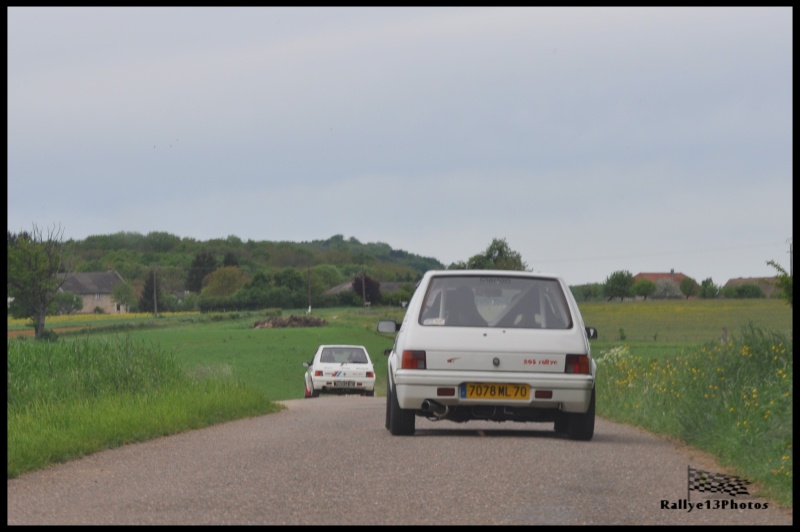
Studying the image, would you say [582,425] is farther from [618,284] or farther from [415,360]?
[618,284]

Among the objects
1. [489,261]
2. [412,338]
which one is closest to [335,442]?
[412,338]

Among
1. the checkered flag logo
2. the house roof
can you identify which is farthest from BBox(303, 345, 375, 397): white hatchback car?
the house roof

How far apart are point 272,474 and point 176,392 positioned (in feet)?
32.4

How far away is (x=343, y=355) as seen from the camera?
33.2 m

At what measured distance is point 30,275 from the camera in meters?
72.1

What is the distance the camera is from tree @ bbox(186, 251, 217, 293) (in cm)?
13612

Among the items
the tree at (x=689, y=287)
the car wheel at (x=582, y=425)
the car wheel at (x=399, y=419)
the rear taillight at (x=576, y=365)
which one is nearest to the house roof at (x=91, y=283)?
the tree at (x=689, y=287)

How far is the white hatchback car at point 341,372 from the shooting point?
3206 cm

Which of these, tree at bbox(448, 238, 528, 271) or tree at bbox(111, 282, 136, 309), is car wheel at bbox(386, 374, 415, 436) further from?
tree at bbox(111, 282, 136, 309)

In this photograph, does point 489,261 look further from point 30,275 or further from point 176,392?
point 176,392

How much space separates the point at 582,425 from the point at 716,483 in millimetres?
3142

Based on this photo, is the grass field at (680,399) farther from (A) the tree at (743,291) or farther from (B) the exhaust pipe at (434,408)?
(A) the tree at (743,291)

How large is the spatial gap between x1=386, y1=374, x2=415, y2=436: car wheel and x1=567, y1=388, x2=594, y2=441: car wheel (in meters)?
1.73

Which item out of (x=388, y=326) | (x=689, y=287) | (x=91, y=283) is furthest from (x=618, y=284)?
(x=388, y=326)
